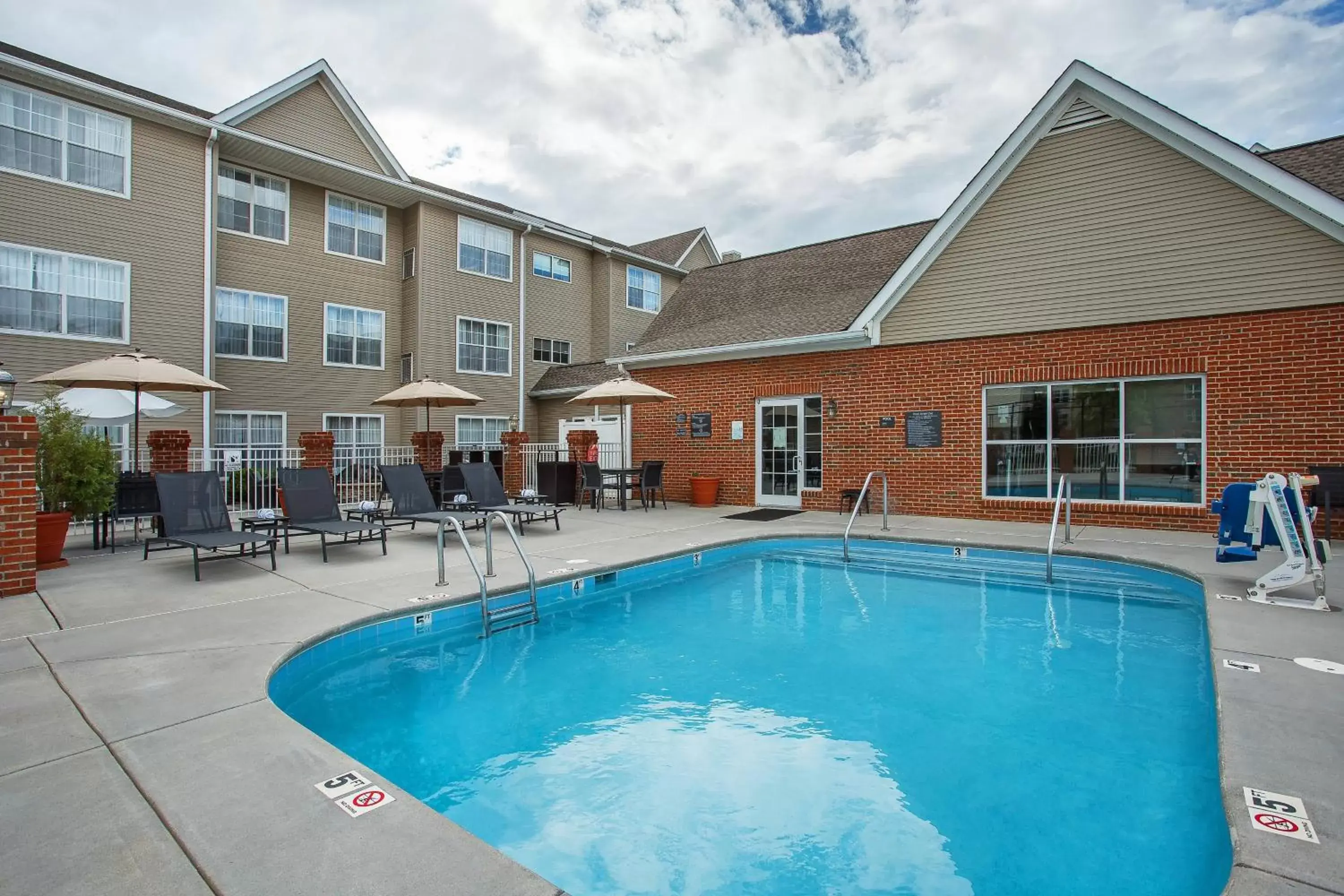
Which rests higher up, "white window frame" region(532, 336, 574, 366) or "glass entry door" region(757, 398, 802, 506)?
"white window frame" region(532, 336, 574, 366)

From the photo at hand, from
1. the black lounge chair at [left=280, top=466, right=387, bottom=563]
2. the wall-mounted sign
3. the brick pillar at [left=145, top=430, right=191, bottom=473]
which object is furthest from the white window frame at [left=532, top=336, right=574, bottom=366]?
the black lounge chair at [left=280, top=466, right=387, bottom=563]

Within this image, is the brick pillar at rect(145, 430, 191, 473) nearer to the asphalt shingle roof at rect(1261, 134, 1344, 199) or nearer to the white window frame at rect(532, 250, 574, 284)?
A: the white window frame at rect(532, 250, 574, 284)

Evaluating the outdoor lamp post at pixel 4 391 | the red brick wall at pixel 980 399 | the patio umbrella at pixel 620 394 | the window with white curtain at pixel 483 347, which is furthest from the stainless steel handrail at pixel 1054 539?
the window with white curtain at pixel 483 347

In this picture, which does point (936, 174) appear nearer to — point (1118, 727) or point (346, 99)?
point (346, 99)

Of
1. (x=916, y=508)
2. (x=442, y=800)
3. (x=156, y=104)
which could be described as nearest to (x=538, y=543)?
(x=442, y=800)

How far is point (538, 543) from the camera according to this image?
8820 millimetres

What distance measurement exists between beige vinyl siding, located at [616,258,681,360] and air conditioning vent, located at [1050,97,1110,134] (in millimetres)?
14330

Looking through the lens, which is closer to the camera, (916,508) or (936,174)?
(916,508)

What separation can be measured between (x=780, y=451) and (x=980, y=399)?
3.72 m

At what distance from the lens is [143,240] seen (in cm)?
1408

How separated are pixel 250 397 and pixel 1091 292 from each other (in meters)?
17.3

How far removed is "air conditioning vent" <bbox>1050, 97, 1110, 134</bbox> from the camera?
32.7ft

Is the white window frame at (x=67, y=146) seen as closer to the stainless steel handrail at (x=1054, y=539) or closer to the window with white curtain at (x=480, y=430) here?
the window with white curtain at (x=480, y=430)

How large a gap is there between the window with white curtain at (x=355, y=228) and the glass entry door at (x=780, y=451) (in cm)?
1232
